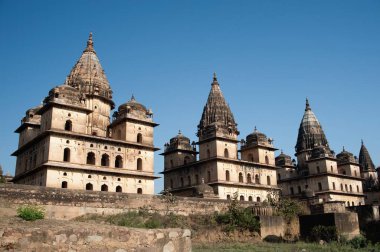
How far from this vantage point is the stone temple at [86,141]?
31.7m

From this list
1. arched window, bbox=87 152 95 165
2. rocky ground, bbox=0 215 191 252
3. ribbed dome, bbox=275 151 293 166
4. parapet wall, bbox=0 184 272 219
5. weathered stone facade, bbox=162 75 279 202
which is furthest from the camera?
ribbed dome, bbox=275 151 293 166

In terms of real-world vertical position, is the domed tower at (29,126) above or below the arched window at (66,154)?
above

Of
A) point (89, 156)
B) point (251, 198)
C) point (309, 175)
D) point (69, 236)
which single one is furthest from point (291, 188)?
point (69, 236)

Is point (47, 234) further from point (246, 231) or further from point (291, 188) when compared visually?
point (291, 188)

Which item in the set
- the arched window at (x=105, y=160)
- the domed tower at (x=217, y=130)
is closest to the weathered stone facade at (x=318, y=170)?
the domed tower at (x=217, y=130)

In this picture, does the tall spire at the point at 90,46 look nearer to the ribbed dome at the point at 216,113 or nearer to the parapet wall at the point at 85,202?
the ribbed dome at the point at 216,113

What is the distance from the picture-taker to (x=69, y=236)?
6926mm

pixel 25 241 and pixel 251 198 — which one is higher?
pixel 251 198

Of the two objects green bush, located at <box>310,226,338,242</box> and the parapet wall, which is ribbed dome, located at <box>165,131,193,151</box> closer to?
the parapet wall

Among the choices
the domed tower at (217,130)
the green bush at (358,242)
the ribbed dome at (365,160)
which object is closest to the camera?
the green bush at (358,242)

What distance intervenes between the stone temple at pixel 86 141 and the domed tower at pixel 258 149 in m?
15.2

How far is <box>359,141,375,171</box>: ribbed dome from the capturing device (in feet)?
→ 223

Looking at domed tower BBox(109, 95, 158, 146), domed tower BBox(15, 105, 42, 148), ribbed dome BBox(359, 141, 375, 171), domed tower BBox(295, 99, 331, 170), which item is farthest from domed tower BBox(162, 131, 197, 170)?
ribbed dome BBox(359, 141, 375, 171)

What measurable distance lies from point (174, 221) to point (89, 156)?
1416 cm
